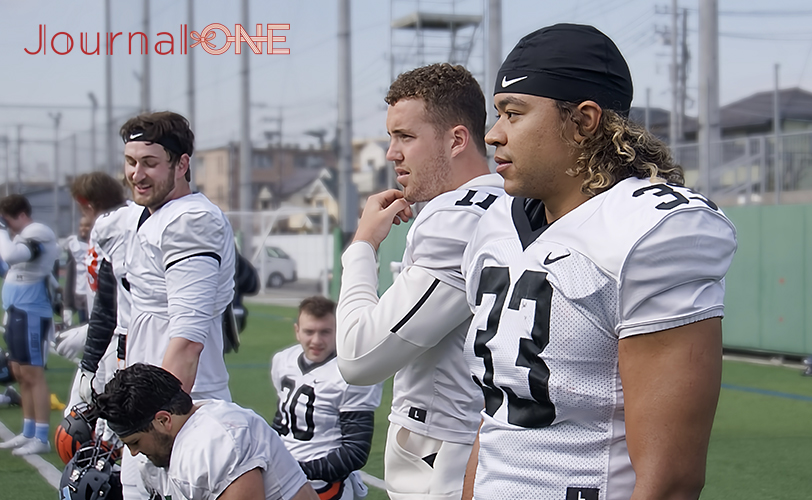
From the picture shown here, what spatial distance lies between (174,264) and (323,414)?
4.56ft

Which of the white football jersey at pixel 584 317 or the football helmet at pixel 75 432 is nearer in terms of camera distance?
the white football jersey at pixel 584 317

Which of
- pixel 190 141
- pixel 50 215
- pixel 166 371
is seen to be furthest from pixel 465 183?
pixel 50 215

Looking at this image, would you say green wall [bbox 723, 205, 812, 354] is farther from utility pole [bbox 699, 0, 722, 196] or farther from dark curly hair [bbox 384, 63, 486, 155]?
dark curly hair [bbox 384, 63, 486, 155]

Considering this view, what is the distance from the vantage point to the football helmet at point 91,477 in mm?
3670

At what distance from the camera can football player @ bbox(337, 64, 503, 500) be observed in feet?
7.61

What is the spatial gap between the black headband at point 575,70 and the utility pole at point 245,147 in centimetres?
2585

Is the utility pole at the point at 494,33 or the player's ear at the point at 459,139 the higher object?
the utility pole at the point at 494,33

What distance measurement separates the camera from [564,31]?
1863 millimetres

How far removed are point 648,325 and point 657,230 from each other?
0.53 ft

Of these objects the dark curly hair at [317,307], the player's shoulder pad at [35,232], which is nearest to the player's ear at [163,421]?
the dark curly hair at [317,307]

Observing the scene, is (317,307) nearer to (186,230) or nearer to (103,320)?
(103,320)

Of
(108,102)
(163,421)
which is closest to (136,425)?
(163,421)

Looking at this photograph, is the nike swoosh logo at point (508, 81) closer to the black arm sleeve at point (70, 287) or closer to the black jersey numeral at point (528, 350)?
the black jersey numeral at point (528, 350)

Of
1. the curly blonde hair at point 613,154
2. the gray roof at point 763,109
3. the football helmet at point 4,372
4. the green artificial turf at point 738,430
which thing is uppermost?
the gray roof at point 763,109
